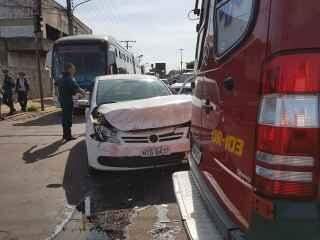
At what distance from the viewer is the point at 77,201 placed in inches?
231

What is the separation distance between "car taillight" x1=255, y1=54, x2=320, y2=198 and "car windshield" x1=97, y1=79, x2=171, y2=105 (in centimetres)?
585

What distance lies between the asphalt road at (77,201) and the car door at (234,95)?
1913 millimetres

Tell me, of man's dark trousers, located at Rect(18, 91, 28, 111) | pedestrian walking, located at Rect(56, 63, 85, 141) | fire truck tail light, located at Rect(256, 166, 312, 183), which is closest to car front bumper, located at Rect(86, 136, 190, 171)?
fire truck tail light, located at Rect(256, 166, 312, 183)

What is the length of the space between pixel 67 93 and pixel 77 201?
5.43 m

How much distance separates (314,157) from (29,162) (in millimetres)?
7197

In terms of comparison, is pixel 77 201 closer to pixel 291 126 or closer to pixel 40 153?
pixel 40 153

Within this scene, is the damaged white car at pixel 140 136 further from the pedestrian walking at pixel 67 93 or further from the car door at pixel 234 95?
the pedestrian walking at pixel 67 93

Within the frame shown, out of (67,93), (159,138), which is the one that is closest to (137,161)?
(159,138)

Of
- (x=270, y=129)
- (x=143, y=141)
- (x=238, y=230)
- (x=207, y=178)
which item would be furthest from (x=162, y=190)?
(x=270, y=129)

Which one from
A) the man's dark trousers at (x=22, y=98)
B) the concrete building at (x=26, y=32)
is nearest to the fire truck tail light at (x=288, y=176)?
the man's dark trousers at (x=22, y=98)

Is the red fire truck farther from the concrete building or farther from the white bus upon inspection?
the concrete building

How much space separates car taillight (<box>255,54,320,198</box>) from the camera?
1893 millimetres

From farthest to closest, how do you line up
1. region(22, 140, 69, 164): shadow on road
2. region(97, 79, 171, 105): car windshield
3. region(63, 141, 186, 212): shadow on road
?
region(22, 140, 69, 164): shadow on road → region(97, 79, 171, 105): car windshield → region(63, 141, 186, 212): shadow on road

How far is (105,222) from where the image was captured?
4.99 m
